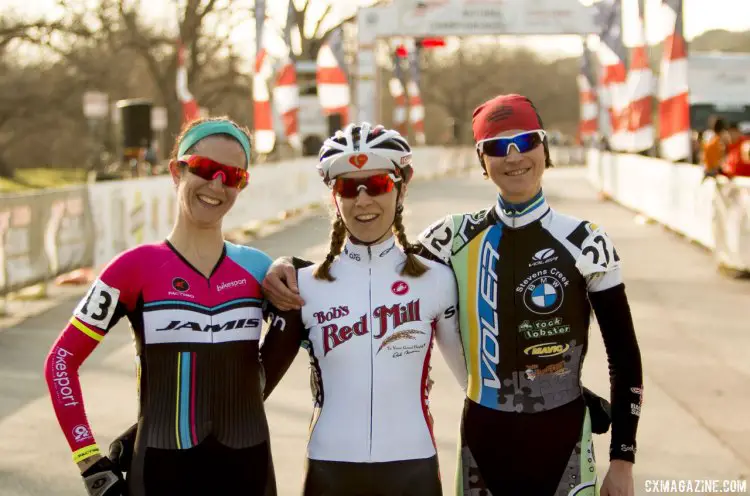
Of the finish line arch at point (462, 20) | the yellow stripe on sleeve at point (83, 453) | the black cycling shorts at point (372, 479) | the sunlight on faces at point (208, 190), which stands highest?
the finish line arch at point (462, 20)

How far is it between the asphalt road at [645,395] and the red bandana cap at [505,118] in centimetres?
80

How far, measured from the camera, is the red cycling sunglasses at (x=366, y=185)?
335cm

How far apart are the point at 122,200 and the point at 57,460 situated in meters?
8.75

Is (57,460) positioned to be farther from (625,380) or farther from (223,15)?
(223,15)

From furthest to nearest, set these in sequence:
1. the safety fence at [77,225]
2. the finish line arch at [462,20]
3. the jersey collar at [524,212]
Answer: the finish line arch at [462,20], the safety fence at [77,225], the jersey collar at [524,212]

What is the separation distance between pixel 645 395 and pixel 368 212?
5.08 meters

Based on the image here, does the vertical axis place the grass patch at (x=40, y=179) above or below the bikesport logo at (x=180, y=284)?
below

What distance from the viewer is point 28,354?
9859 millimetres

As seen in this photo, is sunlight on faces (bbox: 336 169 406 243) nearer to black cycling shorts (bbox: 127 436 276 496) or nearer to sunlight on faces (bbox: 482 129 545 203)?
sunlight on faces (bbox: 482 129 545 203)

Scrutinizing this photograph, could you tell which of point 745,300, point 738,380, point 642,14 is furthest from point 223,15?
point 738,380

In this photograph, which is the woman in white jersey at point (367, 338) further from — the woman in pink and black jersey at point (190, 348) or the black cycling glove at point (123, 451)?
the black cycling glove at point (123, 451)

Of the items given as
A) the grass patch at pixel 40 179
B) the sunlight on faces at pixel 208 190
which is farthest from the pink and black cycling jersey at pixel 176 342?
the grass patch at pixel 40 179

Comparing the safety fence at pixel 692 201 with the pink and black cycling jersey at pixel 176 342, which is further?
the safety fence at pixel 692 201

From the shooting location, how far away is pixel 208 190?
3338 millimetres
